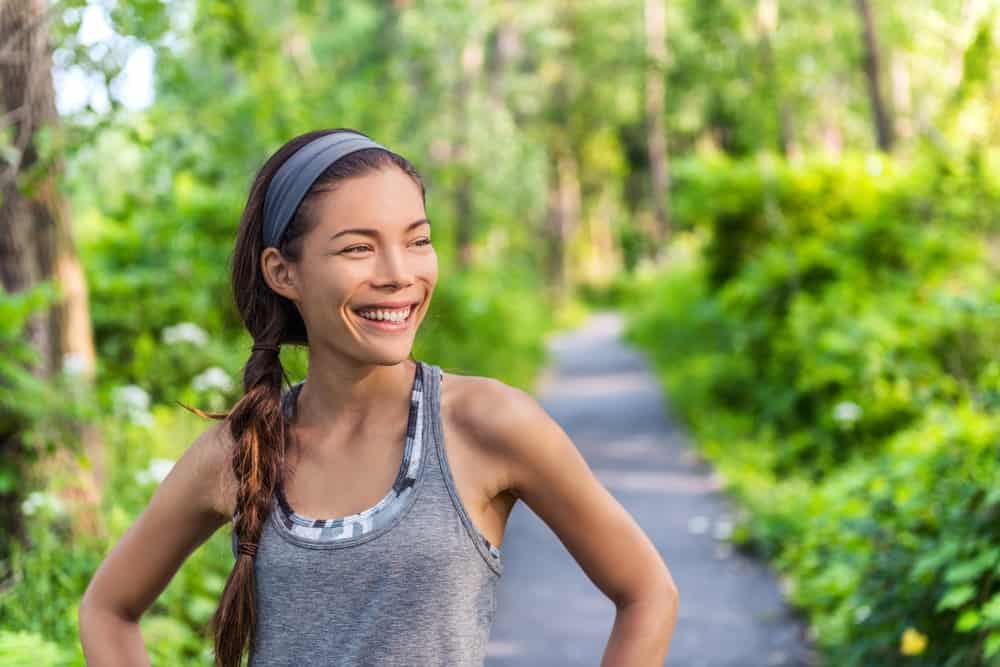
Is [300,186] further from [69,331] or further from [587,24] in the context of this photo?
[587,24]

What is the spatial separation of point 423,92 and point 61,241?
1748 centimetres

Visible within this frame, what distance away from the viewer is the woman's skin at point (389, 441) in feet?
6.41

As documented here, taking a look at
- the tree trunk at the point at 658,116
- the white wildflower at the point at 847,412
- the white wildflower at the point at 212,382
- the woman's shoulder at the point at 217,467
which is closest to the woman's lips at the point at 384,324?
the woman's shoulder at the point at 217,467

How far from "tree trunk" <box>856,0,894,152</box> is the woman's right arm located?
498 inches

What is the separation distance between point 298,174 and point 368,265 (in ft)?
0.63

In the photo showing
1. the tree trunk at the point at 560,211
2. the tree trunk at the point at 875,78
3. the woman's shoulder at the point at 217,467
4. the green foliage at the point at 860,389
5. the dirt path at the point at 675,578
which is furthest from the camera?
the tree trunk at the point at 560,211

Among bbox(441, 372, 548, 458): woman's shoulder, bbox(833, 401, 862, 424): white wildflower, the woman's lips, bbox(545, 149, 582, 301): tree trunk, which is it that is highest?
the woman's lips

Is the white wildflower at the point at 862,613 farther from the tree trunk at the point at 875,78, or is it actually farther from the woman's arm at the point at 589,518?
the tree trunk at the point at 875,78

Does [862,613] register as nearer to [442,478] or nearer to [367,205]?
[442,478]

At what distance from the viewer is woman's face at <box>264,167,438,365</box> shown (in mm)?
1951

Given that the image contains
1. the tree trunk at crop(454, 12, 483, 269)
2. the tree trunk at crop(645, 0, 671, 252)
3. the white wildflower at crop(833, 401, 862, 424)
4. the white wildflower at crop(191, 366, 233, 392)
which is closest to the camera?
the white wildflower at crop(191, 366, 233, 392)

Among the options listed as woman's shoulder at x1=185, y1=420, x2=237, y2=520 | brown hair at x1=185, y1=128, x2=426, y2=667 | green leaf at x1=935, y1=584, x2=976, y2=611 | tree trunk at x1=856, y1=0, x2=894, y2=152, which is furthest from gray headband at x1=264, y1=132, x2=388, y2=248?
tree trunk at x1=856, y1=0, x2=894, y2=152

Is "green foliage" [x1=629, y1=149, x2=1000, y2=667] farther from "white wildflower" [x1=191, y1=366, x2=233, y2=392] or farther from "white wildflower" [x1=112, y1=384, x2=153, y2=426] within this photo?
"white wildflower" [x1=112, y1=384, x2=153, y2=426]

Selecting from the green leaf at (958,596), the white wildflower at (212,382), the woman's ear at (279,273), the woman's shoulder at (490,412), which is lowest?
the white wildflower at (212,382)
